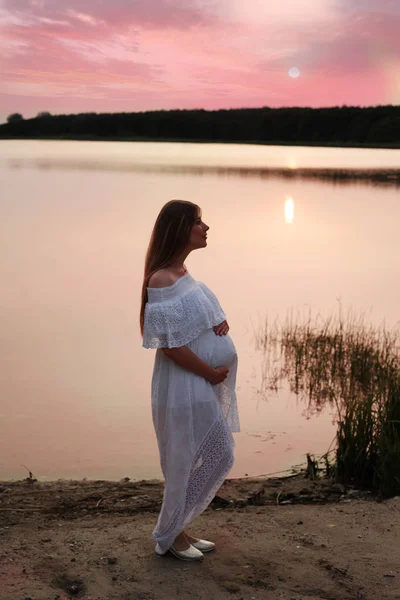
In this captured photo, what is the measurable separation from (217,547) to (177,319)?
4.38 ft

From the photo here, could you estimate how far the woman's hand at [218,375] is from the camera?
420 centimetres

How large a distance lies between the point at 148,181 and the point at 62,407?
1834 inches

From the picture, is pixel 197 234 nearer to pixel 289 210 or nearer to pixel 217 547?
pixel 217 547

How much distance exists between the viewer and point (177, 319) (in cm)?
414

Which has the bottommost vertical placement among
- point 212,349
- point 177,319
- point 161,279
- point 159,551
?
point 159,551

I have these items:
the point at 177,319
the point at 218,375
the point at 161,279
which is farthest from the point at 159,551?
the point at 161,279

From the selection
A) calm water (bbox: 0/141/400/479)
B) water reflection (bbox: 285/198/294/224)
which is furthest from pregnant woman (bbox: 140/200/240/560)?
water reflection (bbox: 285/198/294/224)

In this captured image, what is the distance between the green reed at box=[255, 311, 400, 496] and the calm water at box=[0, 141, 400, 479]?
324mm

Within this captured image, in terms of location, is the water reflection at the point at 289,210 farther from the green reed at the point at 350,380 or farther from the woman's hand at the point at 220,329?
the woman's hand at the point at 220,329

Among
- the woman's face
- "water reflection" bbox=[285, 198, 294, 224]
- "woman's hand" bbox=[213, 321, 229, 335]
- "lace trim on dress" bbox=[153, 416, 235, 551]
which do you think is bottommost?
"water reflection" bbox=[285, 198, 294, 224]

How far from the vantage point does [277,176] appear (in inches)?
2504

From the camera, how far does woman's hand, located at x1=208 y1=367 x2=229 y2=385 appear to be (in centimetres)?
420

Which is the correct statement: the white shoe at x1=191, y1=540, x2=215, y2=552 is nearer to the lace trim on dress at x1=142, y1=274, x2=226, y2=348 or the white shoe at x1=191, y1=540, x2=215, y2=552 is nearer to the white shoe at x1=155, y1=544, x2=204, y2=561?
the white shoe at x1=155, y1=544, x2=204, y2=561

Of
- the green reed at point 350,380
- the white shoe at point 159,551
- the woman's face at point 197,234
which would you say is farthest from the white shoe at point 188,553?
the green reed at point 350,380
